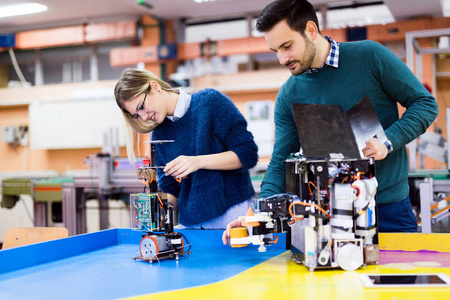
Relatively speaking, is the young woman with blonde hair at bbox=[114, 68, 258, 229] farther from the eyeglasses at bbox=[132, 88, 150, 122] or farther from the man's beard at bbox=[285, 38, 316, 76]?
the man's beard at bbox=[285, 38, 316, 76]

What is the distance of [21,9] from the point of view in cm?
628

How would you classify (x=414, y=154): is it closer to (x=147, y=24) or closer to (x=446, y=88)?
(x=446, y=88)

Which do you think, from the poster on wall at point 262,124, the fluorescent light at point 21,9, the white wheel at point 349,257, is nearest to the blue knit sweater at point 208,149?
the white wheel at point 349,257

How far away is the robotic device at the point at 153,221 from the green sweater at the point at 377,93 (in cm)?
32

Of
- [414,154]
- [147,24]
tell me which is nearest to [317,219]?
[414,154]

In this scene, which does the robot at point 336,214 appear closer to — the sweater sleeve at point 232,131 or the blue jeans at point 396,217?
the blue jeans at point 396,217

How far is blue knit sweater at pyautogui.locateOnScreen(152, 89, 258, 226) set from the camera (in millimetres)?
1682

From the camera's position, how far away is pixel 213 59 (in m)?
6.58

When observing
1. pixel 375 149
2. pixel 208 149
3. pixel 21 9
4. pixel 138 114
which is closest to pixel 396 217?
pixel 375 149

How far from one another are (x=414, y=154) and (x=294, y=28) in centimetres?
331

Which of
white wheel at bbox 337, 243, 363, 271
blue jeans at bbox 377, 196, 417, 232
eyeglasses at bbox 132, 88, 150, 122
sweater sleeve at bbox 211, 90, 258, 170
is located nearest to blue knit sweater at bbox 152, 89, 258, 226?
sweater sleeve at bbox 211, 90, 258, 170

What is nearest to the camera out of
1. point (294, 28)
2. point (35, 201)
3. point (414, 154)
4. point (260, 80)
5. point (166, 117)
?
point (294, 28)

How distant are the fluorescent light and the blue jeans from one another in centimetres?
601

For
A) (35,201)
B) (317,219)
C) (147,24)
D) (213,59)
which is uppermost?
(147,24)
